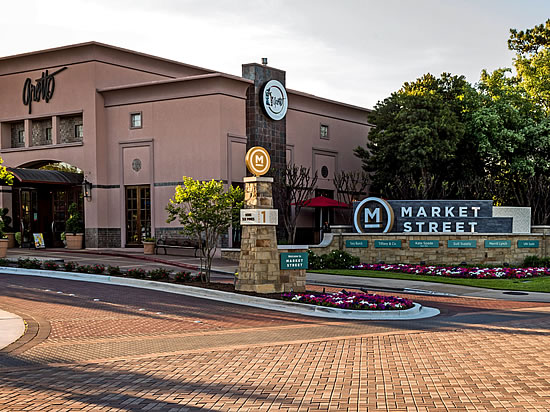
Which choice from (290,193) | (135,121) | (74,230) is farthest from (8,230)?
(290,193)

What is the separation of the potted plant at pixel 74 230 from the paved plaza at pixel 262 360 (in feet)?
58.2

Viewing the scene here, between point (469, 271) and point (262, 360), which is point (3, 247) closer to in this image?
point (469, 271)

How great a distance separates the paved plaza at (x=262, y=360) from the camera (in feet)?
27.1

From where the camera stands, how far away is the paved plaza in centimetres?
825

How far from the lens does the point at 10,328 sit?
1298 centimetres

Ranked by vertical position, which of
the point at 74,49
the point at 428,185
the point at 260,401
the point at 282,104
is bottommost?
the point at 260,401

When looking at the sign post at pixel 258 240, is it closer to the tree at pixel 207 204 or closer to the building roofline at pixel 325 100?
the tree at pixel 207 204

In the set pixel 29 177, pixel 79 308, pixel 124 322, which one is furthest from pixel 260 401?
pixel 29 177

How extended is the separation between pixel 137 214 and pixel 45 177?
5.19 m

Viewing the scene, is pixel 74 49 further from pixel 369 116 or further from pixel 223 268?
pixel 369 116

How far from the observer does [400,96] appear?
39750mm

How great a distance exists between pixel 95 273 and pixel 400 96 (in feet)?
81.0

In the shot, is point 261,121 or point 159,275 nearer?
point 159,275

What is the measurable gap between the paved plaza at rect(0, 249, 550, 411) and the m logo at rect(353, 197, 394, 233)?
518 inches
